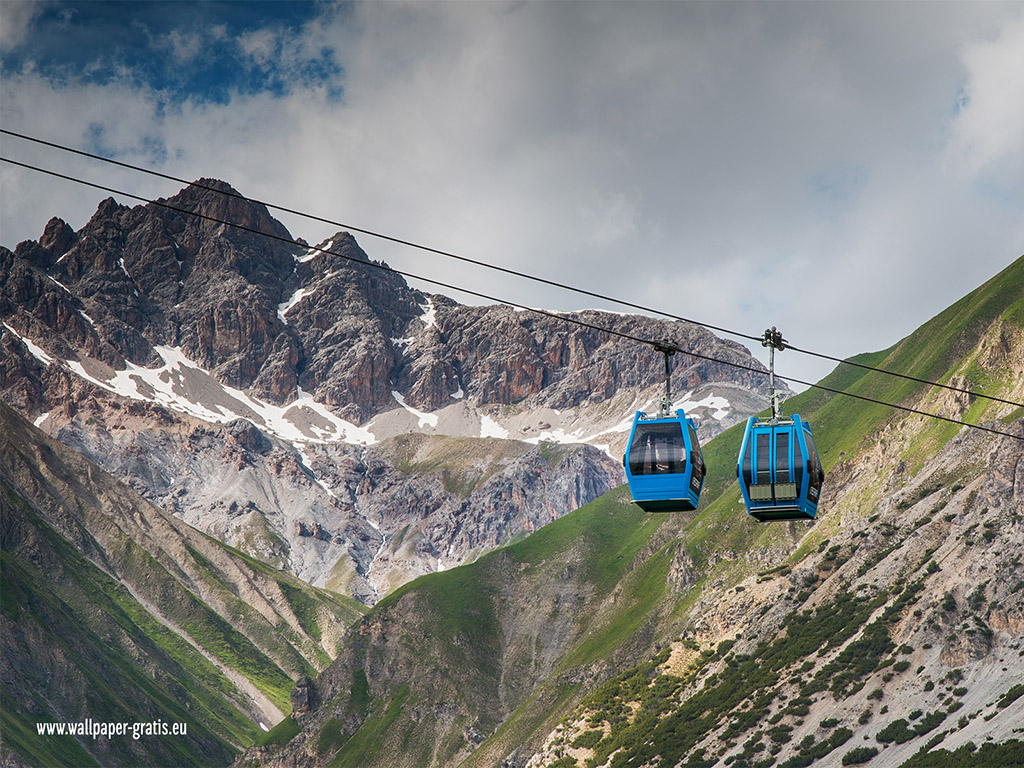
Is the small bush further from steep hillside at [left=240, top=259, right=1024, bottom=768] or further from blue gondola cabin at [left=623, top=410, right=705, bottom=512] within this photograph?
blue gondola cabin at [left=623, top=410, right=705, bottom=512]

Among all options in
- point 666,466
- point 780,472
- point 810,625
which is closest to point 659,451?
point 666,466

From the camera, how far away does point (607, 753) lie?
152 meters

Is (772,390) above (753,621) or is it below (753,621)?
above

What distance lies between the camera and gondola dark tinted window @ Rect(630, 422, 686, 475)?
4141cm

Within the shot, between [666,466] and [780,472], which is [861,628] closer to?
[780,472]

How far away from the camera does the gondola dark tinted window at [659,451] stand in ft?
136

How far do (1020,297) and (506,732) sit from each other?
10777 centimetres

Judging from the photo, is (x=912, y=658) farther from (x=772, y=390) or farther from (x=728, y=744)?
(x=772, y=390)

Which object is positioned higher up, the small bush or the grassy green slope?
the grassy green slope

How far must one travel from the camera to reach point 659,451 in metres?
41.8

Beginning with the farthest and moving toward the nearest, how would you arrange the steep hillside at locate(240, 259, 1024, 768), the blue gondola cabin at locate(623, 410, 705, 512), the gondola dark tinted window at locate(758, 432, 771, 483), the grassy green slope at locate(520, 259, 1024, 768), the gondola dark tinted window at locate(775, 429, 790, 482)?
the grassy green slope at locate(520, 259, 1024, 768) → the steep hillside at locate(240, 259, 1024, 768) → the gondola dark tinted window at locate(758, 432, 771, 483) → the gondola dark tinted window at locate(775, 429, 790, 482) → the blue gondola cabin at locate(623, 410, 705, 512)

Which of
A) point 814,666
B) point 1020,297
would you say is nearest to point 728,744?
point 814,666

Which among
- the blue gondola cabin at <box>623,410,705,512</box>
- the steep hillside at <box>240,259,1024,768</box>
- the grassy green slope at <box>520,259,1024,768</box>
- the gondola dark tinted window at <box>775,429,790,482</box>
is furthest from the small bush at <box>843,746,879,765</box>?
the gondola dark tinted window at <box>775,429,790,482</box>

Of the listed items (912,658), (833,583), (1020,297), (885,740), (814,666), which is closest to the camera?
(885,740)
